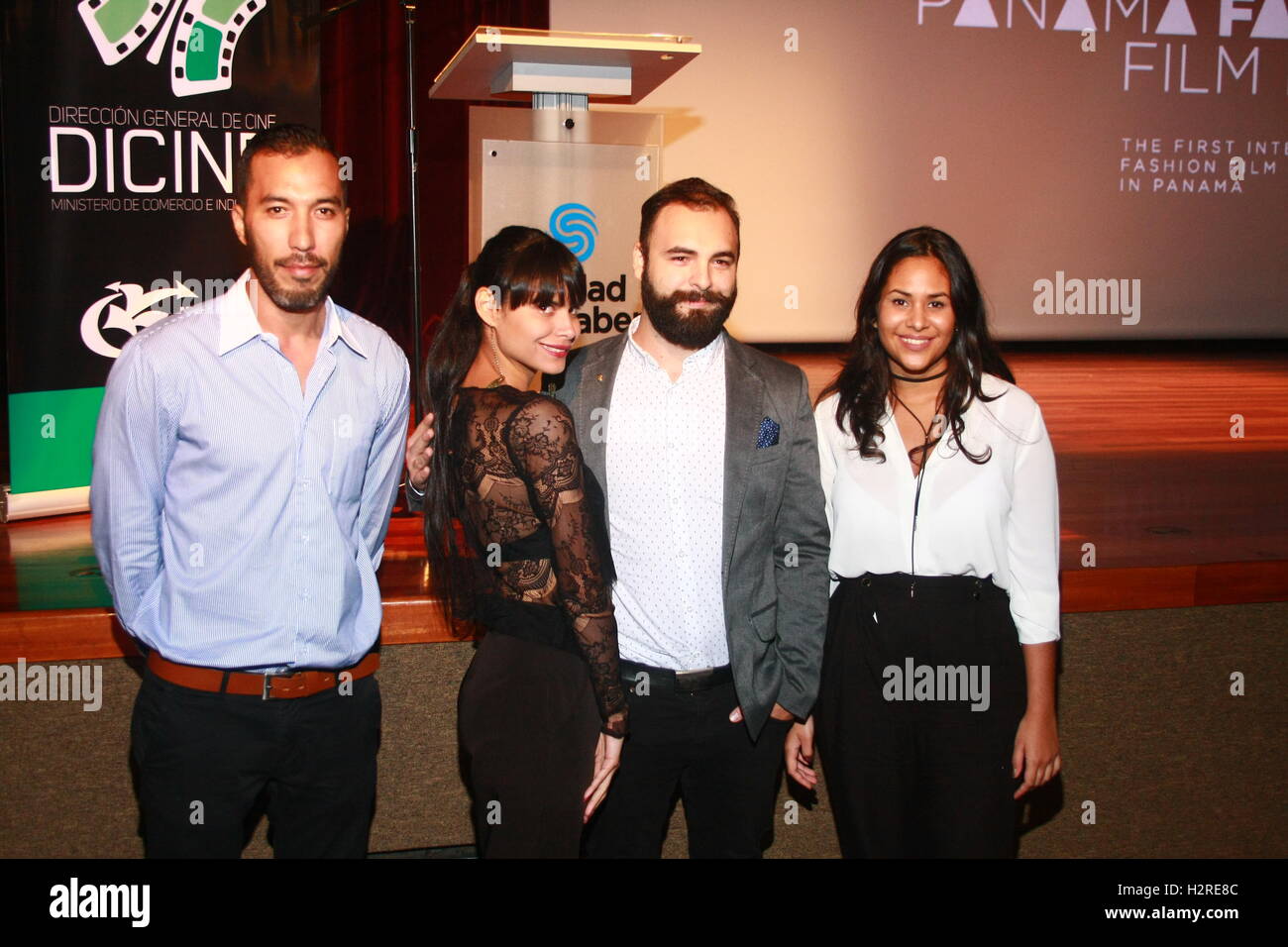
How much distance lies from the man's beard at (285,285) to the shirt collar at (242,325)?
2.3 inches

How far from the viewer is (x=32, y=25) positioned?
13.8 ft

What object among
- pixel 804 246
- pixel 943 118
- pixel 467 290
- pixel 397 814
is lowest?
pixel 397 814

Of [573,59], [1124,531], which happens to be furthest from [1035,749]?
[573,59]

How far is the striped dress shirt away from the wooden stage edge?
0.78m

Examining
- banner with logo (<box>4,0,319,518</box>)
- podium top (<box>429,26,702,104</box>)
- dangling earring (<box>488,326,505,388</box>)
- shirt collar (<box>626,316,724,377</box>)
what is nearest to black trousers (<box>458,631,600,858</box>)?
dangling earring (<box>488,326,505,388</box>)

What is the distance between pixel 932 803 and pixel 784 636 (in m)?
0.41

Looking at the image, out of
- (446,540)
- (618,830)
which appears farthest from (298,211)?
(618,830)

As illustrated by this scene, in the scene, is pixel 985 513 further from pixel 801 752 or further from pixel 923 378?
pixel 801 752

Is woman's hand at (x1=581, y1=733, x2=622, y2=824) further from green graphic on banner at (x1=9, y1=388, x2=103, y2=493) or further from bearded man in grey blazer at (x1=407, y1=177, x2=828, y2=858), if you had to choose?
green graphic on banner at (x1=9, y1=388, x2=103, y2=493)

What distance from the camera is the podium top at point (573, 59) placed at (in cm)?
335

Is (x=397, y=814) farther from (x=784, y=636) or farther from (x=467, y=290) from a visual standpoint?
(x=467, y=290)

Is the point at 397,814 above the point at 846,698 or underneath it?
underneath

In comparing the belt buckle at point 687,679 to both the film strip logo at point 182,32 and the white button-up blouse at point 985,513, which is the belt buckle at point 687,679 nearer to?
the white button-up blouse at point 985,513

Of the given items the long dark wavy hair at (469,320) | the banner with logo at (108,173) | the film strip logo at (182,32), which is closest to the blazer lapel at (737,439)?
the long dark wavy hair at (469,320)
